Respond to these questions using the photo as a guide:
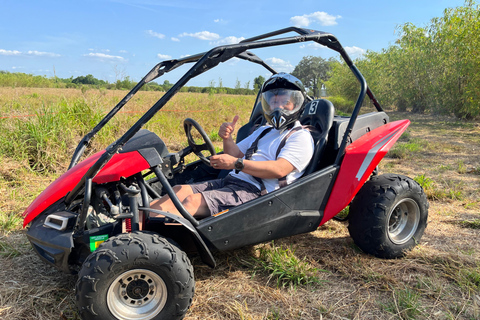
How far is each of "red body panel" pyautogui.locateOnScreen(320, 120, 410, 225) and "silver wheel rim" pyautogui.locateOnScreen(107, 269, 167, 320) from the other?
1.19m

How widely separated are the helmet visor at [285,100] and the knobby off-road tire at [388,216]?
2.67 ft

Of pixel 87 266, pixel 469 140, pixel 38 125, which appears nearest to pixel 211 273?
pixel 87 266

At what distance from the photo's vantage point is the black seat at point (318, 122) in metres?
2.44

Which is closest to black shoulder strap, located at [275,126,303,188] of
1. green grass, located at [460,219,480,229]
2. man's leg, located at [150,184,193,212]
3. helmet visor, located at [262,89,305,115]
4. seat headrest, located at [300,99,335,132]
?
helmet visor, located at [262,89,305,115]

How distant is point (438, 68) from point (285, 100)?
14.3 metres

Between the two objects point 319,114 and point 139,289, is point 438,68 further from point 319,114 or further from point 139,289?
point 139,289

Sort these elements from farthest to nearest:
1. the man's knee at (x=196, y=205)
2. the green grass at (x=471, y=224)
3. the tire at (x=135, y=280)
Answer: the green grass at (x=471, y=224), the man's knee at (x=196, y=205), the tire at (x=135, y=280)

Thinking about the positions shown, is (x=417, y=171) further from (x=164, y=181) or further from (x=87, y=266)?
(x=87, y=266)

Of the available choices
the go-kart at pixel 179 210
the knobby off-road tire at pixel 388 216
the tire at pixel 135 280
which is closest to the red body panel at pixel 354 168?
the go-kart at pixel 179 210

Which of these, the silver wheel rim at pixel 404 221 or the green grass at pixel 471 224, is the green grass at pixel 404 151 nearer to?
the green grass at pixel 471 224

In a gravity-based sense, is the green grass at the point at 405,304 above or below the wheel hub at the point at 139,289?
below

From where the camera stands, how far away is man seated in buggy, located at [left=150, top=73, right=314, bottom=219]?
2234 millimetres

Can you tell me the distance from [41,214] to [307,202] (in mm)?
1711

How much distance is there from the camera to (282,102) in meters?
2.43
